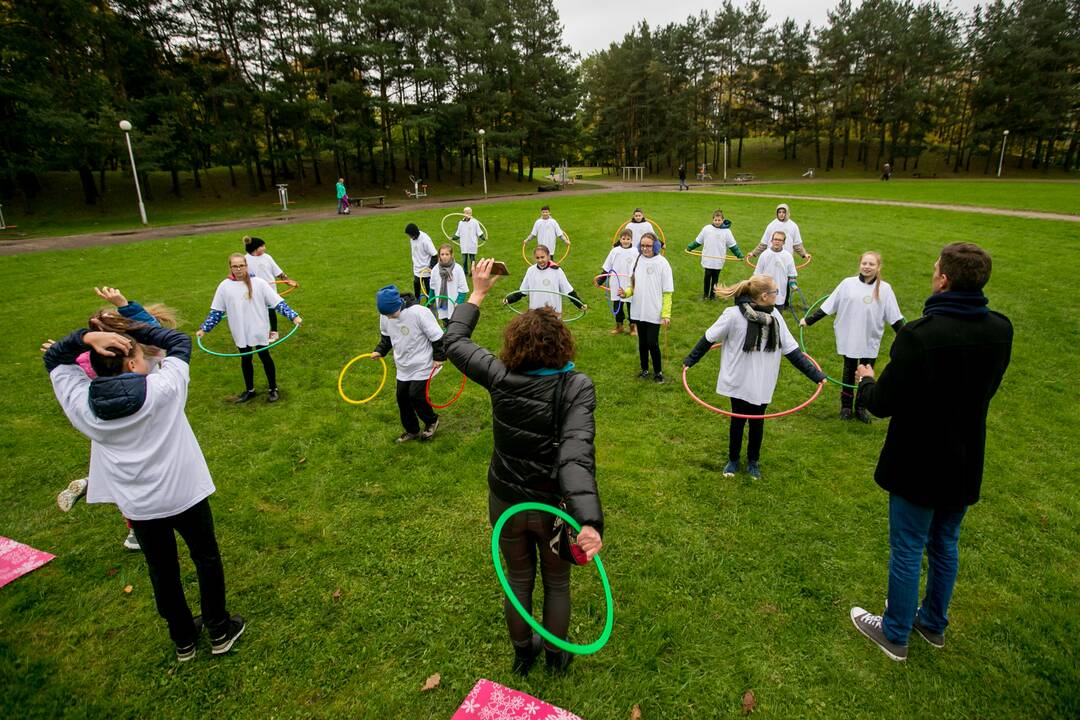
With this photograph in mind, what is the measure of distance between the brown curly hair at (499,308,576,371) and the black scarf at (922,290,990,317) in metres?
2.19

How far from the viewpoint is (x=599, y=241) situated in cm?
2202

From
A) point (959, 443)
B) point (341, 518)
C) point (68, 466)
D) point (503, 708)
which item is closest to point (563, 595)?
point (503, 708)

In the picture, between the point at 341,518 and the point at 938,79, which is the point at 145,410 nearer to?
the point at 341,518

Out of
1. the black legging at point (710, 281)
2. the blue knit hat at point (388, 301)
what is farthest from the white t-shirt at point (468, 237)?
the blue knit hat at point (388, 301)

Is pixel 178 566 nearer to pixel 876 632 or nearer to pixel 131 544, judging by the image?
pixel 131 544

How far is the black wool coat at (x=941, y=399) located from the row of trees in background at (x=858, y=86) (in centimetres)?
6132

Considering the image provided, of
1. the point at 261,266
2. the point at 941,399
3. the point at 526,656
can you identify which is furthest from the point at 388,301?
the point at 261,266

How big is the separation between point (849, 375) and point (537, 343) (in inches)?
254

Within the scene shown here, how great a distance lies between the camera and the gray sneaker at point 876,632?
13.2 feet

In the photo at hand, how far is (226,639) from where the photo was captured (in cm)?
421

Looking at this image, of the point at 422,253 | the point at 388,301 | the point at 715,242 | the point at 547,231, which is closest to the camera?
the point at 388,301

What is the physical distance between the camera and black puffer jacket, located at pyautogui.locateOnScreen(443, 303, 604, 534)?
2988 mm

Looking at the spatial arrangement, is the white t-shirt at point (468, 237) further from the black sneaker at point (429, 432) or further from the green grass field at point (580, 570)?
the black sneaker at point (429, 432)

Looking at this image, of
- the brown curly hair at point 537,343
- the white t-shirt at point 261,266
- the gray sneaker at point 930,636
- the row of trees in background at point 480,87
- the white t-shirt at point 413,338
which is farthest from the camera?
the row of trees in background at point 480,87
